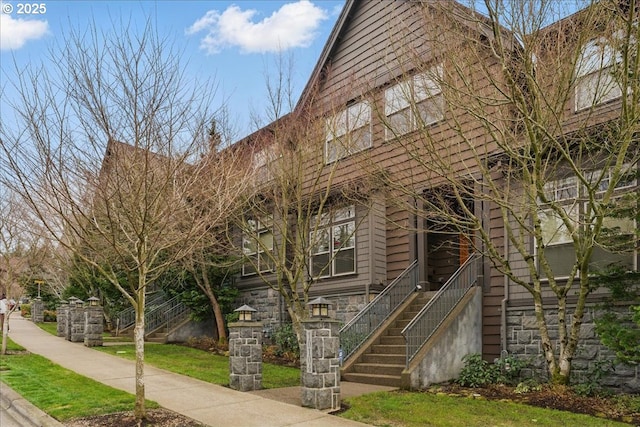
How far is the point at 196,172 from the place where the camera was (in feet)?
28.9

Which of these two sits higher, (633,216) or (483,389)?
(633,216)

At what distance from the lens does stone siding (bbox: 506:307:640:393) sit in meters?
9.52

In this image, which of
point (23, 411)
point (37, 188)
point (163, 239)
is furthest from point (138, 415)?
point (37, 188)

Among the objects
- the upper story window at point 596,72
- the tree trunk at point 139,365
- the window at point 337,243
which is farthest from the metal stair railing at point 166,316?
the upper story window at point 596,72

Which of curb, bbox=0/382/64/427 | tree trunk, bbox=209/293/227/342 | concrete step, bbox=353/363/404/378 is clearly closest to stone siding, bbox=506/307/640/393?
concrete step, bbox=353/363/404/378

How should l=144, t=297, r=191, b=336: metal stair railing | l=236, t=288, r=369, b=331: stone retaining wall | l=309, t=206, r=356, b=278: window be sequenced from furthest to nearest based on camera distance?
l=144, t=297, r=191, b=336: metal stair railing, l=309, t=206, r=356, b=278: window, l=236, t=288, r=369, b=331: stone retaining wall

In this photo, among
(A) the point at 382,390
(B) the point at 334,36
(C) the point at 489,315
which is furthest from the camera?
(B) the point at 334,36

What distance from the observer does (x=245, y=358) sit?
33.7 feet

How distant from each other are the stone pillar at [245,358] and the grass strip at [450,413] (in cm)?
197

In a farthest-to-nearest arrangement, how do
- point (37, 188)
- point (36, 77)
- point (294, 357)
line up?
point (294, 357), point (37, 188), point (36, 77)

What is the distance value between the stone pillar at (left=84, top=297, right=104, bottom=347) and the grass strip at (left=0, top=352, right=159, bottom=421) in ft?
12.3

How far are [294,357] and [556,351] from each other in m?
6.35

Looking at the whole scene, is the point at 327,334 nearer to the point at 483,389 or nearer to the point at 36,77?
the point at 483,389

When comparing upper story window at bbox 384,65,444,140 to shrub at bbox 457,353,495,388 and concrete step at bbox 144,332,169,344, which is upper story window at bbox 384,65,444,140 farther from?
concrete step at bbox 144,332,169,344
